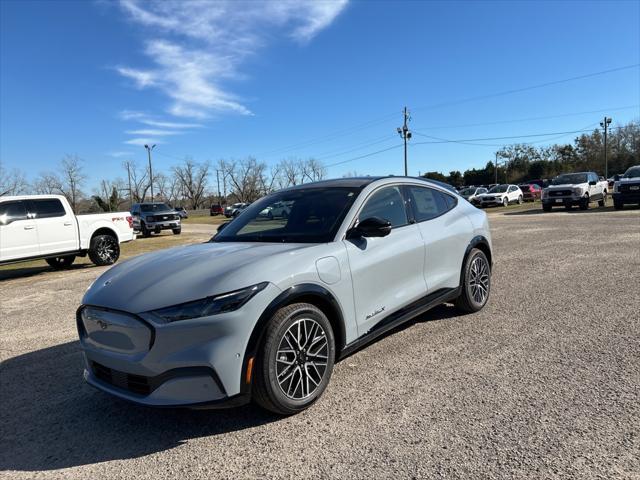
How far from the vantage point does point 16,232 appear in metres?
10.2

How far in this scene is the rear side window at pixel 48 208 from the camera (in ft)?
35.0

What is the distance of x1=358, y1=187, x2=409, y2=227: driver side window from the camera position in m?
4.04

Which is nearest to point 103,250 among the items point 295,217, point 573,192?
point 295,217

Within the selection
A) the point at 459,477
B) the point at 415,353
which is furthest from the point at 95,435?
the point at 415,353

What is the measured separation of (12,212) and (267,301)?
32.7 ft

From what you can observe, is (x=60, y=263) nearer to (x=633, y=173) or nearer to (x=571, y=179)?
(x=571, y=179)

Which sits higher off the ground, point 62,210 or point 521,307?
point 62,210

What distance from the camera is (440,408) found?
3.13m

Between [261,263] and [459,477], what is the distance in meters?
1.73

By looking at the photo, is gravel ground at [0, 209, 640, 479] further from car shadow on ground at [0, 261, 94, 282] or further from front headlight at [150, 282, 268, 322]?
car shadow on ground at [0, 261, 94, 282]

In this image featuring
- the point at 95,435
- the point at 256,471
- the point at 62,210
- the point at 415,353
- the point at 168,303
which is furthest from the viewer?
the point at 62,210

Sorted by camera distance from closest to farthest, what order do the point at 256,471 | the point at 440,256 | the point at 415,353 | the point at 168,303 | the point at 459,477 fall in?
the point at 459,477 < the point at 256,471 < the point at 168,303 < the point at 415,353 < the point at 440,256

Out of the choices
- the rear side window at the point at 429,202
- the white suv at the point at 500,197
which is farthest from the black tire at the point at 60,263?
the white suv at the point at 500,197

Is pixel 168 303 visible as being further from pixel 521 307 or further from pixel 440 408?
pixel 521 307
